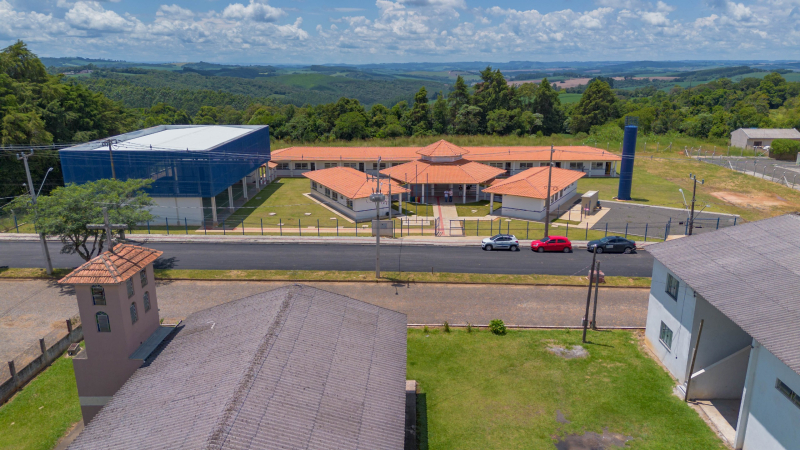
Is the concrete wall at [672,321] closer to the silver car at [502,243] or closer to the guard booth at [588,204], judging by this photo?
the silver car at [502,243]

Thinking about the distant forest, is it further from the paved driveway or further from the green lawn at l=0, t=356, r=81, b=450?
the green lawn at l=0, t=356, r=81, b=450

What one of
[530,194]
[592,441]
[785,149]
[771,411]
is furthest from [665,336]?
[785,149]

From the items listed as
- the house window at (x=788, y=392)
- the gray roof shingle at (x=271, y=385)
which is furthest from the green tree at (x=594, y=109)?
the gray roof shingle at (x=271, y=385)

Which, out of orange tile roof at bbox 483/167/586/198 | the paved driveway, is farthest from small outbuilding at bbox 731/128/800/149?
→ the paved driveway

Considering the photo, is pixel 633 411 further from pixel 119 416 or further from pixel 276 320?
pixel 119 416

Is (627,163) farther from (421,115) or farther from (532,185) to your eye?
(421,115)

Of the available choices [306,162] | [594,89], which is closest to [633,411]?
[306,162]

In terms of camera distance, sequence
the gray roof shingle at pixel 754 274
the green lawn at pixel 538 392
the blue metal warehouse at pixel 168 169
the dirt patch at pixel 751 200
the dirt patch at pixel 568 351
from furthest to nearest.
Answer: the dirt patch at pixel 751 200 → the blue metal warehouse at pixel 168 169 → the dirt patch at pixel 568 351 → the green lawn at pixel 538 392 → the gray roof shingle at pixel 754 274
